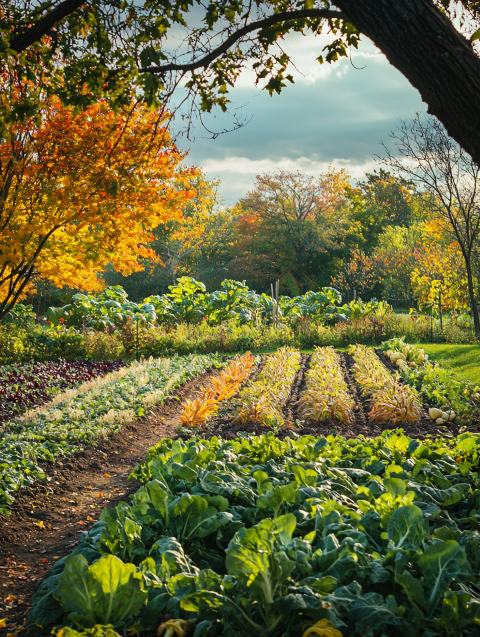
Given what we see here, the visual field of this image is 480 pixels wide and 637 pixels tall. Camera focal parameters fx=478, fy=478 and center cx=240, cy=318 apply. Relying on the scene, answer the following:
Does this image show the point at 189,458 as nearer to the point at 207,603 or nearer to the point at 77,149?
the point at 207,603

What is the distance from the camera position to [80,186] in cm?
561

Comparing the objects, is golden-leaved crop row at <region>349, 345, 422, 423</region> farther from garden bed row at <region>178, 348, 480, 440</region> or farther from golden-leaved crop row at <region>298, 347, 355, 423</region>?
golden-leaved crop row at <region>298, 347, 355, 423</region>

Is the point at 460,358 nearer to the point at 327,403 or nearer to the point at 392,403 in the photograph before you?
the point at 392,403

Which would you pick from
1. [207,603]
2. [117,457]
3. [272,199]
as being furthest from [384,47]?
[272,199]

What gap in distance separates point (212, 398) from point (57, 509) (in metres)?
2.87

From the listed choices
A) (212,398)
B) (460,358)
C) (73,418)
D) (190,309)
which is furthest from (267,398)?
(190,309)

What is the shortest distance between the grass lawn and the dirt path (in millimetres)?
5454

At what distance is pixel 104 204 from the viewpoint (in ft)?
18.5

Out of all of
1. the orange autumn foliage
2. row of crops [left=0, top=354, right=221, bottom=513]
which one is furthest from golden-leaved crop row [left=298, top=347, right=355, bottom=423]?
the orange autumn foliage

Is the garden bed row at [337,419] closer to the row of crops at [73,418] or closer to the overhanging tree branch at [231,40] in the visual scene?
the row of crops at [73,418]

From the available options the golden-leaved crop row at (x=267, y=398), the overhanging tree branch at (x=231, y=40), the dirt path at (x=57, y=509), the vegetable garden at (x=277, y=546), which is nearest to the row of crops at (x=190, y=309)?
the golden-leaved crop row at (x=267, y=398)

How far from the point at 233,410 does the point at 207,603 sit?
4.69 meters

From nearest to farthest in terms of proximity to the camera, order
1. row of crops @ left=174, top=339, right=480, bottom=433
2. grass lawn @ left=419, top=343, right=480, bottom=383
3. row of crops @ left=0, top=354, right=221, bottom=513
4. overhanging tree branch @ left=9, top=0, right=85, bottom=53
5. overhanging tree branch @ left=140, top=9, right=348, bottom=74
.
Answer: overhanging tree branch @ left=140, top=9, right=348, bottom=74
overhanging tree branch @ left=9, top=0, right=85, bottom=53
row of crops @ left=0, top=354, right=221, bottom=513
row of crops @ left=174, top=339, right=480, bottom=433
grass lawn @ left=419, top=343, right=480, bottom=383

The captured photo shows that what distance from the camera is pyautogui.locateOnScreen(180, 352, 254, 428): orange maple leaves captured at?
18.3 feet
